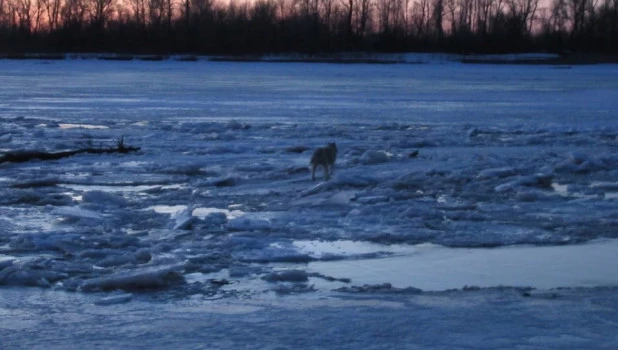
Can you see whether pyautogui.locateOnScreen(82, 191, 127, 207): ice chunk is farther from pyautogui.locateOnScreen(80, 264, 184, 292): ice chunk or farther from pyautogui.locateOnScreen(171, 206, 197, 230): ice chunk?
pyautogui.locateOnScreen(80, 264, 184, 292): ice chunk

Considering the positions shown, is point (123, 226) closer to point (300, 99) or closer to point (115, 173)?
point (115, 173)

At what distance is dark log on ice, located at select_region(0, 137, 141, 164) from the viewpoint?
10.2m

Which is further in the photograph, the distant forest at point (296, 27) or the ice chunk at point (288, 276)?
the distant forest at point (296, 27)

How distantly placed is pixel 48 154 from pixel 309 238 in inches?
207

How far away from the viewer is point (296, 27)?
7138 centimetres

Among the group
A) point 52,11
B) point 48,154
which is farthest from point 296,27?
point 48,154

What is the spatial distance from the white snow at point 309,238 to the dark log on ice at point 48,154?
0.54ft

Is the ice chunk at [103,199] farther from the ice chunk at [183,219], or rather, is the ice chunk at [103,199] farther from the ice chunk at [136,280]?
the ice chunk at [136,280]

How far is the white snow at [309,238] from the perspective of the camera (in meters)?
4.21

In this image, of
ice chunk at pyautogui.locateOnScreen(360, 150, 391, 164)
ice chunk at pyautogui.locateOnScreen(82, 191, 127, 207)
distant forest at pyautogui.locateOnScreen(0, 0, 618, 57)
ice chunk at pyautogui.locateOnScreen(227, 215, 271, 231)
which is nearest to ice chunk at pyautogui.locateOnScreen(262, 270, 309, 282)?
ice chunk at pyautogui.locateOnScreen(227, 215, 271, 231)

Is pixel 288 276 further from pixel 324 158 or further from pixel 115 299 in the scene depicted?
pixel 324 158

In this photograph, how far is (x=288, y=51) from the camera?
202ft

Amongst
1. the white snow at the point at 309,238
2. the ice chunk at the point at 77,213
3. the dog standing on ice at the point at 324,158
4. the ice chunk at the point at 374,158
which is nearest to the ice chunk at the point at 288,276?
the white snow at the point at 309,238

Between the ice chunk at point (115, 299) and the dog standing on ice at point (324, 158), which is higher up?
the dog standing on ice at point (324, 158)
